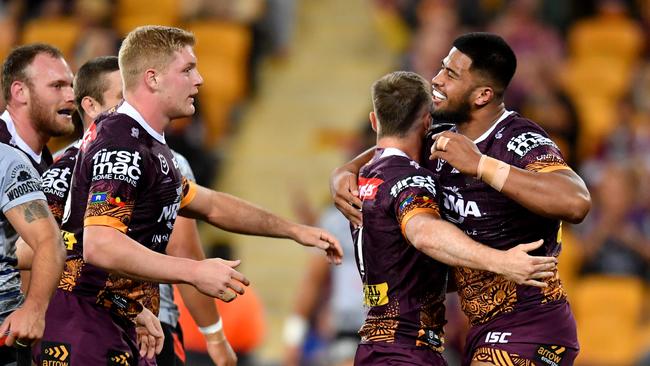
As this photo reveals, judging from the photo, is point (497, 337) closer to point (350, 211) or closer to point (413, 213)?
point (413, 213)

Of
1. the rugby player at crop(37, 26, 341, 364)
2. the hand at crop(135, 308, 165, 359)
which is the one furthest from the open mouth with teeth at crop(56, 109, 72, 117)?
the hand at crop(135, 308, 165, 359)

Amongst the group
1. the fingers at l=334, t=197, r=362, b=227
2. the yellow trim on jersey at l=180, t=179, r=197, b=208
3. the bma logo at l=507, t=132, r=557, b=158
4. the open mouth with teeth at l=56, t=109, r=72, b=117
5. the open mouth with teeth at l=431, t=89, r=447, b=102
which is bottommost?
the yellow trim on jersey at l=180, t=179, r=197, b=208

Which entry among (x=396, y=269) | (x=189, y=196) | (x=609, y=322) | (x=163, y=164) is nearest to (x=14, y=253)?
(x=163, y=164)

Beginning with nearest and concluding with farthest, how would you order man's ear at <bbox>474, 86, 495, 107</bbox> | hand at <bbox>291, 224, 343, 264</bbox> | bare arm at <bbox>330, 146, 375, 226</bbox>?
man's ear at <bbox>474, 86, 495, 107</bbox> → bare arm at <bbox>330, 146, 375, 226</bbox> → hand at <bbox>291, 224, 343, 264</bbox>

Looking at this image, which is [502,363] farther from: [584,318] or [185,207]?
[584,318]

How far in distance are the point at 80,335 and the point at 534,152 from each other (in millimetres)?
2415

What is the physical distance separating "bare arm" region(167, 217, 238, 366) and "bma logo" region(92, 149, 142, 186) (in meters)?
1.54

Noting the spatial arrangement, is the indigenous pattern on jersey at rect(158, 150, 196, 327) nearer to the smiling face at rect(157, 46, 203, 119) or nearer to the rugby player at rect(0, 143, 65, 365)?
the smiling face at rect(157, 46, 203, 119)

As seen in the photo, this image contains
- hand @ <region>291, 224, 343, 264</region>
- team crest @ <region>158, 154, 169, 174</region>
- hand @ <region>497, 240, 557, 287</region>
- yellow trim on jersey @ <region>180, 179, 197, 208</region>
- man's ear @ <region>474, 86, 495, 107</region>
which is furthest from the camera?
yellow trim on jersey @ <region>180, 179, 197, 208</region>

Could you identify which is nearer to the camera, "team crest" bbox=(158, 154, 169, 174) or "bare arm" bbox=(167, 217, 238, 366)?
"team crest" bbox=(158, 154, 169, 174)

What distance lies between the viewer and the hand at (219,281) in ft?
18.7

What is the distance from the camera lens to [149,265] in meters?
5.76

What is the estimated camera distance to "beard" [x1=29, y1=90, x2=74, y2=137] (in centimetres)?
674

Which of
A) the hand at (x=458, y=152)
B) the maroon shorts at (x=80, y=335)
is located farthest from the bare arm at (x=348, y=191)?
the maroon shorts at (x=80, y=335)
